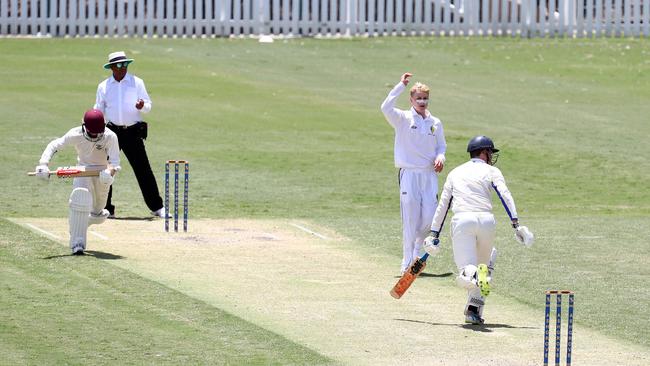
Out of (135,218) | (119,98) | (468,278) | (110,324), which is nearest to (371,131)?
(135,218)

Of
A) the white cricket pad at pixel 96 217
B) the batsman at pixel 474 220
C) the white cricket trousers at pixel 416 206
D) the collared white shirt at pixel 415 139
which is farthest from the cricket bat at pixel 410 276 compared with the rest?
the white cricket pad at pixel 96 217

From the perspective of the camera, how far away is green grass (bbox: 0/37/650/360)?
18.1 m

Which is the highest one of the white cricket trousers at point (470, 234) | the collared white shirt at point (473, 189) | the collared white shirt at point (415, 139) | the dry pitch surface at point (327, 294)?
the collared white shirt at point (415, 139)

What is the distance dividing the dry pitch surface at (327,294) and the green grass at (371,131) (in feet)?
2.24

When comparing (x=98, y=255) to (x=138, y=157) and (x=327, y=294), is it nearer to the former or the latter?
(x=327, y=294)

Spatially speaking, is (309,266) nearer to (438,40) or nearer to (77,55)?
(77,55)

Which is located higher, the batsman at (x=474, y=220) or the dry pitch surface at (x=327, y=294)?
the batsman at (x=474, y=220)

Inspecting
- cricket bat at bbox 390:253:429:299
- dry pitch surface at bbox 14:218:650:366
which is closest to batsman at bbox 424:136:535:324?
cricket bat at bbox 390:253:429:299

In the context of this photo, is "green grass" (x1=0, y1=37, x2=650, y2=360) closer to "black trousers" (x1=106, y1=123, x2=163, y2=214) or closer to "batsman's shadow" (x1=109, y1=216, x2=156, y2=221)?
"batsman's shadow" (x1=109, y1=216, x2=156, y2=221)

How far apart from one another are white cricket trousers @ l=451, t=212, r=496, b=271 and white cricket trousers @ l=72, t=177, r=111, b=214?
15.7 ft

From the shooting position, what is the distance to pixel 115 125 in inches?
766

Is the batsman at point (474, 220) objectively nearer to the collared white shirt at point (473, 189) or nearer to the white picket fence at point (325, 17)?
the collared white shirt at point (473, 189)

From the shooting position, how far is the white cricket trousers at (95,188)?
54.1 feet

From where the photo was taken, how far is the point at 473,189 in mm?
13578
